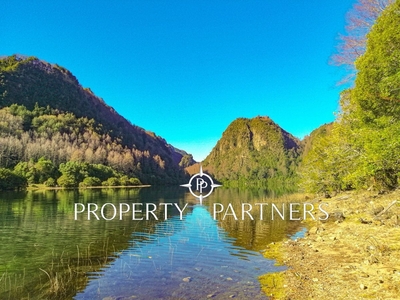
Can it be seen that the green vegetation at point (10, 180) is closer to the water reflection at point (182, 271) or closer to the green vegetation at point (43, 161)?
the green vegetation at point (43, 161)

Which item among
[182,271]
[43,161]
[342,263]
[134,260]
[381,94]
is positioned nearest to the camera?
[342,263]

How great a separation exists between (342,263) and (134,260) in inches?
435

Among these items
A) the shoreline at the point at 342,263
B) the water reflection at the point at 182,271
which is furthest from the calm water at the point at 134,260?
the shoreline at the point at 342,263

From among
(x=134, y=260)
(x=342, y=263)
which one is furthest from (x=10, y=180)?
(x=342, y=263)

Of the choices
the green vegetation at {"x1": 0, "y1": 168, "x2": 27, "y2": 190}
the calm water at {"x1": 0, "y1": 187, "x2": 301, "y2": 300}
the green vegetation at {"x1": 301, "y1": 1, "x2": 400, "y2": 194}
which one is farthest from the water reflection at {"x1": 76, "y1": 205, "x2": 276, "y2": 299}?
the green vegetation at {"x1": 0, "y1": 168, "x2": 27, "y2": 190}

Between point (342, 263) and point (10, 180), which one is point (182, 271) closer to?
point (342, 263)

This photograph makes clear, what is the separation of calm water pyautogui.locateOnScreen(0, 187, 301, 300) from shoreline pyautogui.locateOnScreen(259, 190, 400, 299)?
3.80 feet

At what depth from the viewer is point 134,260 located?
1853cm

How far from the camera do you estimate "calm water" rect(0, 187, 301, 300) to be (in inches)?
526

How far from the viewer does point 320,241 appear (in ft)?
68.0

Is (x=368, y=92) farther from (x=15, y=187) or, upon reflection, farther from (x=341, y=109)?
(x=15, y=187)

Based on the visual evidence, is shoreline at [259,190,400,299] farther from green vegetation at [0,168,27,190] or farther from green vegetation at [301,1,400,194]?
green vegetation at [0,168,27,190]

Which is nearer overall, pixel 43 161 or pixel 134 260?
pixel 134 260

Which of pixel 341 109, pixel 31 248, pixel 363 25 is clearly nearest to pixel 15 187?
pixel 31 248
